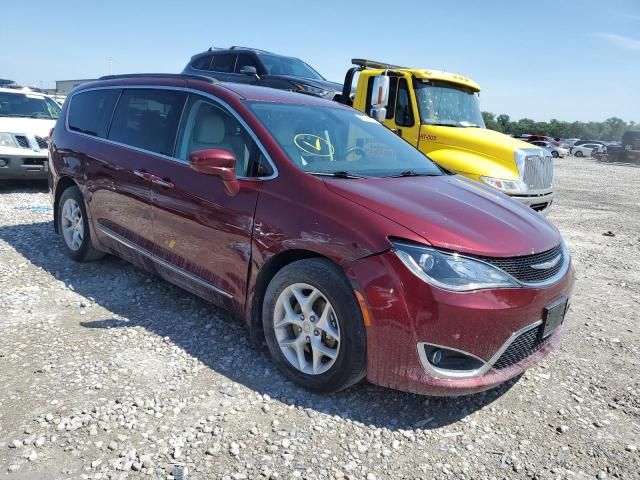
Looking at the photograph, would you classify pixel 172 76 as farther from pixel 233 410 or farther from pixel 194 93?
pixel 233 410

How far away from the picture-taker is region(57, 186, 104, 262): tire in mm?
4863

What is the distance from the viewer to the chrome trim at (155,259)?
11.5ft

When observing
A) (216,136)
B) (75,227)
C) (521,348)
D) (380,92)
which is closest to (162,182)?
(216,136)

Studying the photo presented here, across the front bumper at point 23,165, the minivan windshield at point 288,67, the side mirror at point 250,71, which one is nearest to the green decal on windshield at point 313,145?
the front bumper at point 23,165

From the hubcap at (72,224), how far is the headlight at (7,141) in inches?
143

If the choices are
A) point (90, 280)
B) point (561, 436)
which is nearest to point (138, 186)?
point (90, 280)

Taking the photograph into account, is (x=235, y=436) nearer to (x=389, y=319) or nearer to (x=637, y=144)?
(x=389, y=319)

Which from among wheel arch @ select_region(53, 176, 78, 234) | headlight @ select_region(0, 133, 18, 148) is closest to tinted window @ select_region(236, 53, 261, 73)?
headlight @ select_region(0, 133, 18, 148)

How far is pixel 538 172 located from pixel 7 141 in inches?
311

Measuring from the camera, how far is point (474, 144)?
7008mm

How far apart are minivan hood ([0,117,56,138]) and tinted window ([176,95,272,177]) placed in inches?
219

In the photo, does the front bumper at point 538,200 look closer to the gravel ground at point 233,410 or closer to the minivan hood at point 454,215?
the gravel ground at point 233,410

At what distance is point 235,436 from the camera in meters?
2.61

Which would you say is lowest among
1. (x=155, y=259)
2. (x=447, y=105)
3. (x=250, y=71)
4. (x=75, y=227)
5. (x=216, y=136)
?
(x=75, y=227)
